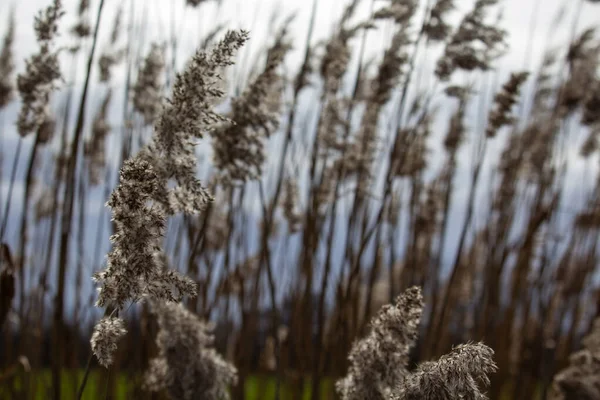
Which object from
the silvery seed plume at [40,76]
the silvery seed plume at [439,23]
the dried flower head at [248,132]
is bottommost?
the dried flower head at [248,132]

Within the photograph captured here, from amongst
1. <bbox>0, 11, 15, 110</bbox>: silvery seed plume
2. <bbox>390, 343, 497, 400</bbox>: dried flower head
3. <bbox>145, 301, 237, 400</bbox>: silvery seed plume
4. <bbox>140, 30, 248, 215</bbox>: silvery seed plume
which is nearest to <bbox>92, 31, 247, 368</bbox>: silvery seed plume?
<bbox>140, 30, 248, 215</bbox>: silvery seed plume

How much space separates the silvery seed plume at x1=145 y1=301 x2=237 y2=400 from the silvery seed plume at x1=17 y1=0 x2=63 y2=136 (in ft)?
1.96

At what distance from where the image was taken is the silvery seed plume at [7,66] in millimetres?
2451

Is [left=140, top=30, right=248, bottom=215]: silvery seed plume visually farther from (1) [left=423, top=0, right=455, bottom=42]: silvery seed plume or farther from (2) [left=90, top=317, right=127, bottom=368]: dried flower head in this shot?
(1) [left=423, top=0, right=455, bottom=42]: silvery seed plume

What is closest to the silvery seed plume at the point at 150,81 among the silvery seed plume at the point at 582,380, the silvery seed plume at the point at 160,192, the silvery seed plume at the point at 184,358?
the silvery seed plume at the point at 184,358

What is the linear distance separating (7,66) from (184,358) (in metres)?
1.63

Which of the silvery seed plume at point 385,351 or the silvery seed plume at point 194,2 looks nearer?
the silvery seed plume at point 385,351

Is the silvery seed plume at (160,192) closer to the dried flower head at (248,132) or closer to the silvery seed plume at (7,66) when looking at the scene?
the dried flower head at (248,132)

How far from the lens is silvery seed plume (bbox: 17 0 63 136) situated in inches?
64.9

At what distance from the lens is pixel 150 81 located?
7.45 ft

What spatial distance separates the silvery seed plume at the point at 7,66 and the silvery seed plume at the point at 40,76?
77 centimetres

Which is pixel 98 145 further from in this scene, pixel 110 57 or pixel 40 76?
pixel 40 76

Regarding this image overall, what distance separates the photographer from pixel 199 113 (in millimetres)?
1064

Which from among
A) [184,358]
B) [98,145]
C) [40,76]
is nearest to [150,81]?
[40,76]
